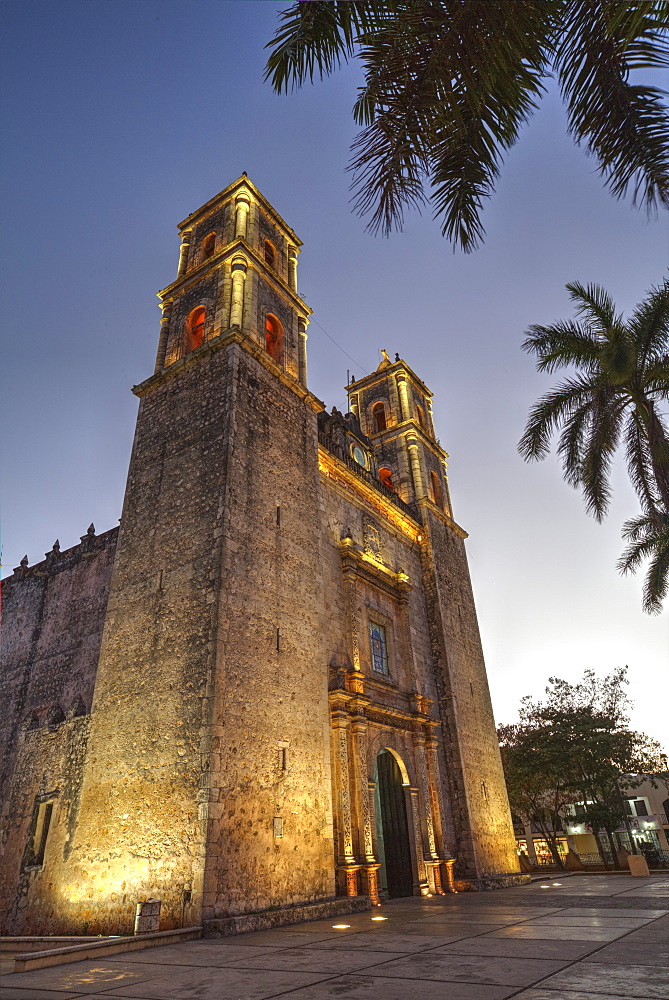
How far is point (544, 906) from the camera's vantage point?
9.30 m

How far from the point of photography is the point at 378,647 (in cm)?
1648

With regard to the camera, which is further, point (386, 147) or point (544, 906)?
point (544, 906)

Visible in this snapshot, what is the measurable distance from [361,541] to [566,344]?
24.5 ft

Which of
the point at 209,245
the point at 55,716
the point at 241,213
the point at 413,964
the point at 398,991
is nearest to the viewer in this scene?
the point at 398,991

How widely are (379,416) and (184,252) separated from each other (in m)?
9.70

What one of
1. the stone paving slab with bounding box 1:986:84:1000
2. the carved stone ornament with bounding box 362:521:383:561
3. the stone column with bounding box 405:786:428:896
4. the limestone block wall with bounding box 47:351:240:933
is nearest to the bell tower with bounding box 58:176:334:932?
the limestone block wall with bounding box 47:351:240:933

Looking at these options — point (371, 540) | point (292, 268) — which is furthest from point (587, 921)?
point (292, 268)

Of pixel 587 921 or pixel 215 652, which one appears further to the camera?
pixel 215 652

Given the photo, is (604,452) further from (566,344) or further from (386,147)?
(386,147)

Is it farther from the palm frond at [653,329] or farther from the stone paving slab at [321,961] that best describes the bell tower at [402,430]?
the stone paving slab at [321,961]

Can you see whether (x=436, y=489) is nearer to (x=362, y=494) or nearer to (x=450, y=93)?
(x=362, y=494)

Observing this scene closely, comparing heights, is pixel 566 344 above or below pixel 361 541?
above

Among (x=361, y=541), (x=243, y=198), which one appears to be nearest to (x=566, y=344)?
(x=361, y=541)

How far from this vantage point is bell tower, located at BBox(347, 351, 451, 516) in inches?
864
